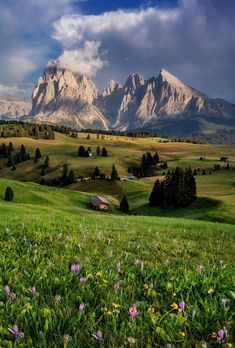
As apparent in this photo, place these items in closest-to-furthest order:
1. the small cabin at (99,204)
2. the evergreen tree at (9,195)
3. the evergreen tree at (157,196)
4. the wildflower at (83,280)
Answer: the wildflower at (83,280) → the evergreen tree at (9,195) → the small cabin at (99,204) → the evergreen tree at (157,196)

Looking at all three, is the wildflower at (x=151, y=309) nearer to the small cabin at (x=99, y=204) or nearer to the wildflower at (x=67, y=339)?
the wildflower at (x=67, y=339)

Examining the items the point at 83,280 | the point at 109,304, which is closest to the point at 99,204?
the point at 83,280

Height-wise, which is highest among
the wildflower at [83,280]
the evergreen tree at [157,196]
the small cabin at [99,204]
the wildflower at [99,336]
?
the wildflower at [99,336]

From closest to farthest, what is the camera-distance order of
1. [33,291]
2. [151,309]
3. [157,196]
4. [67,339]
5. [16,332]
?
[67,339] < [16,332] < [151,309] < [33,291] < [157,196]

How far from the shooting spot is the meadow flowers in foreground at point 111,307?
4.69 m

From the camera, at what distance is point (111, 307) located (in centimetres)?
565

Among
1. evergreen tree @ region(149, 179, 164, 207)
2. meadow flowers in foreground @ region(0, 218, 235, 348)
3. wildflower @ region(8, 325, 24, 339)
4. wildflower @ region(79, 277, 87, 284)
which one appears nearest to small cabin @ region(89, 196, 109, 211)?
evergreen tree @ region(149, 179, 164, 207)

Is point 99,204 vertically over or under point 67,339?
under

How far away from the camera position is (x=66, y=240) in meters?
12.4

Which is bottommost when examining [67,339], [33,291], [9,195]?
[9,195]

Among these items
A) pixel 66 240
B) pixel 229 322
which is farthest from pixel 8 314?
pixel 66 240

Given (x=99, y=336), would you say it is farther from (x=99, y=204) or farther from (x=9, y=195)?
(x=99, y=204)

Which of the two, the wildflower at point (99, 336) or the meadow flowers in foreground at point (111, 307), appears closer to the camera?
the wildflower at point (99, 336)

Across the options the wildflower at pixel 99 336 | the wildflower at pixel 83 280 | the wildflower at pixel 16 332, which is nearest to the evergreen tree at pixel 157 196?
the wildflower at pixel 83 280
